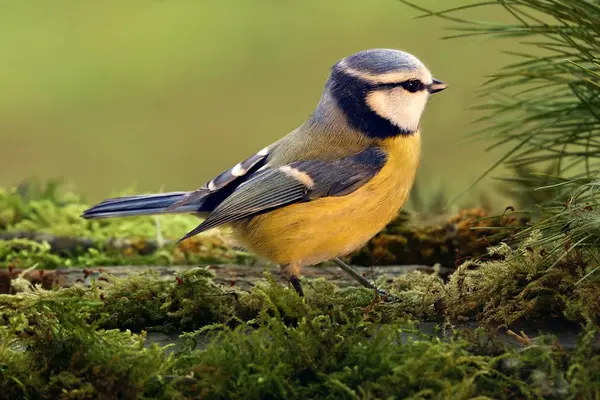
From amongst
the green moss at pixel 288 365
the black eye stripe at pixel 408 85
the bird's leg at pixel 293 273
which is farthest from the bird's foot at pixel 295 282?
the black eye stripe at pixel 408 85

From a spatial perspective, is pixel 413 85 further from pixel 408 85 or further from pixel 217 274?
pixel 217 274

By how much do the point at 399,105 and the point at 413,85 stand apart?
93 mm

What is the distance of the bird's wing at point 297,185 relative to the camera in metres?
3.03

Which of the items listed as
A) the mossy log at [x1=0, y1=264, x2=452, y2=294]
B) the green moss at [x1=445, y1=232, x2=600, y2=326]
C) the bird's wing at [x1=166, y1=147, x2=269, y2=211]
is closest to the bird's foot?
the mossy log at [x1=0, y1=264, x2=452, y2=294]

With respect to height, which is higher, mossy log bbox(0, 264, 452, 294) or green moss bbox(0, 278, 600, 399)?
green moss bbox(0, 278, 600, 399)

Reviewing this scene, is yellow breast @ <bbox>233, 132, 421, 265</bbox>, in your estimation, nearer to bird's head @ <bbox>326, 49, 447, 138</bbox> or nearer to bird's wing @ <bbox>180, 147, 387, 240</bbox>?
bird's wing @ <bbox>180, 147, 387, 240</bbox>

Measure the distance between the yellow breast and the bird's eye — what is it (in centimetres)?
25

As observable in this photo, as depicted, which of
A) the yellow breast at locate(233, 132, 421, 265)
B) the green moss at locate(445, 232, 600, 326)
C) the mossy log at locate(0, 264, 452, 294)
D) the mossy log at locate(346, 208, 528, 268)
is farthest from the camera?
the mossy log at locate(346, 208, 528, 268)

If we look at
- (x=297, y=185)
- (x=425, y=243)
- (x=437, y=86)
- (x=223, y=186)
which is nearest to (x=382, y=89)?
(x=437, y=86)

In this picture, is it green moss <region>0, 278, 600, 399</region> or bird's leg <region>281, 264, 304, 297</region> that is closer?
green moss <region>0, 278, 600, 399</region>

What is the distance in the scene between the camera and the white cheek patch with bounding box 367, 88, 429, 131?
10.4 ft

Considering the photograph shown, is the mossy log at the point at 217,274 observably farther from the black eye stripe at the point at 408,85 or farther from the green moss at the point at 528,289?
the black eye stripe at the point at 408,85

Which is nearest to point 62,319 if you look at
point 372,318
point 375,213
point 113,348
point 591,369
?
point 113,348

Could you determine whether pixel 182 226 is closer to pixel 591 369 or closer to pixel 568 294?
pixel 568 294
